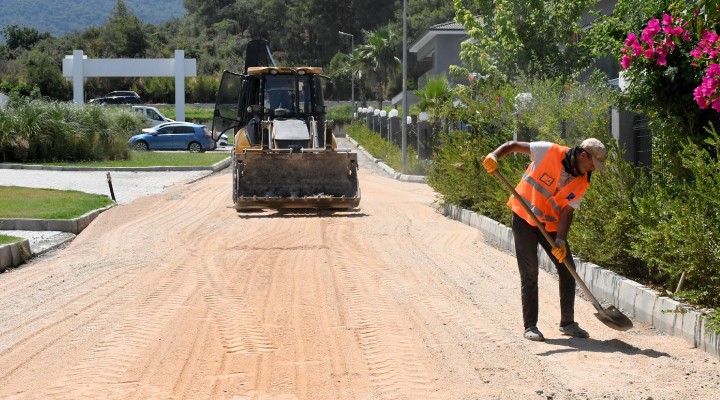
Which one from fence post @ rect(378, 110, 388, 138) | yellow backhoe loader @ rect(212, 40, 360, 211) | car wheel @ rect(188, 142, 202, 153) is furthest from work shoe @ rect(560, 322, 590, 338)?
fence post @ rect(378, 110, 388, 138)

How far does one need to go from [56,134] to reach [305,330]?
95.0 ft

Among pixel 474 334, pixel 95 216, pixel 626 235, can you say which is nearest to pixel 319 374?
pixel 474 334

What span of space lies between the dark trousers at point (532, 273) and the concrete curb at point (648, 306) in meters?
0.81

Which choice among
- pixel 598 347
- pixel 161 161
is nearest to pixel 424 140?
pixel 161 161

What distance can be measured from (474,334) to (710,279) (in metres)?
2.07

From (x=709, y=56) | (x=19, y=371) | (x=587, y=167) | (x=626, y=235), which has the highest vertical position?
(x=709, y=56)

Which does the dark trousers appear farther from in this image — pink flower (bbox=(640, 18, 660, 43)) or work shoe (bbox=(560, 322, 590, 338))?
pink flower (bbox=(640, 18, 660, 43))

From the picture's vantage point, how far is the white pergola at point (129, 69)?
199ft

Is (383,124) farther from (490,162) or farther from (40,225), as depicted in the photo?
(490,162)

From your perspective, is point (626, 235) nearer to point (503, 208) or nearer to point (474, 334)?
point (474, 334)

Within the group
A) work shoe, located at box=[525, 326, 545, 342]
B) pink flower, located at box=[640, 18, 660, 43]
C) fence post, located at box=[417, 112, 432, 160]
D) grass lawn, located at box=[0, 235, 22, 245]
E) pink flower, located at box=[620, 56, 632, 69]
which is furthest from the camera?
fence post, located at box=[417, 112, 432, 160]

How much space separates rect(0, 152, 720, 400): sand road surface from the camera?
785 cm

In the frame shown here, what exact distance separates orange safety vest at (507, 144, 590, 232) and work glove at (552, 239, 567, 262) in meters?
0.27

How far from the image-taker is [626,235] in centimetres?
1134
